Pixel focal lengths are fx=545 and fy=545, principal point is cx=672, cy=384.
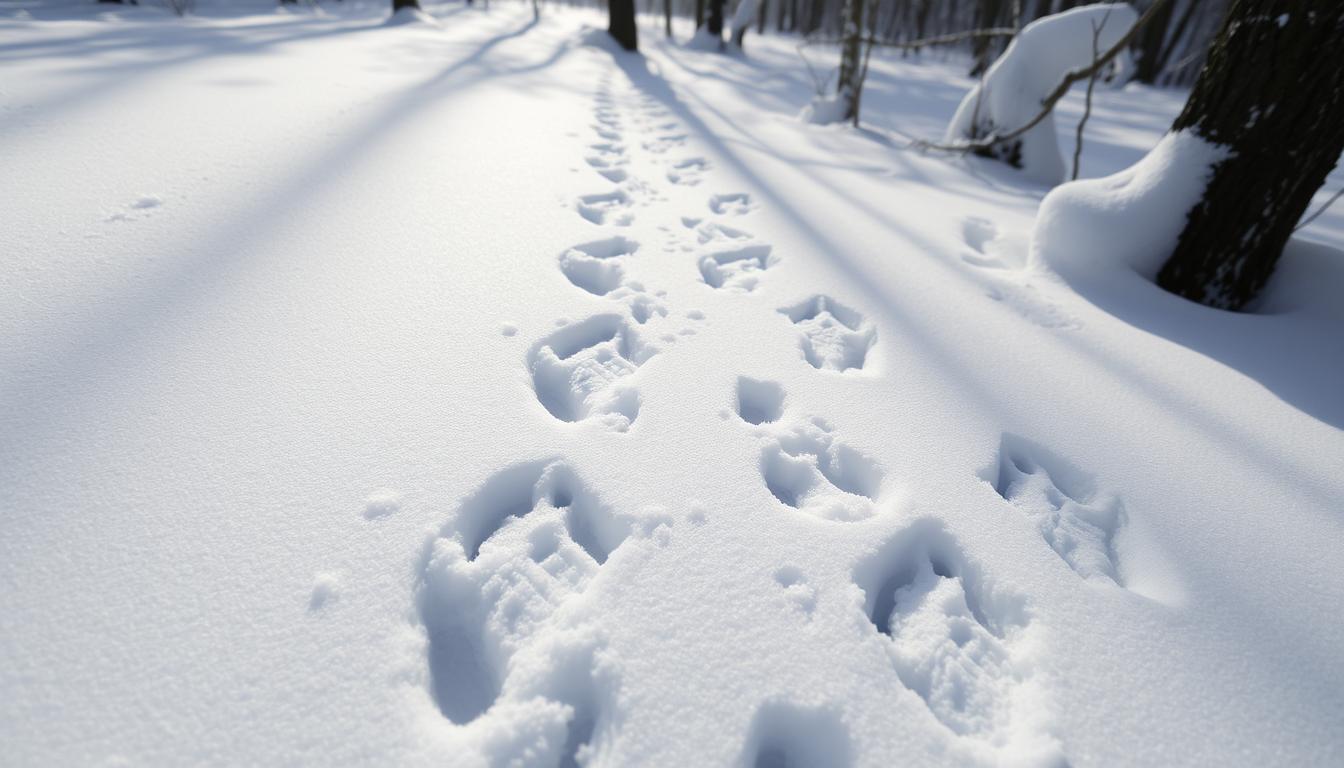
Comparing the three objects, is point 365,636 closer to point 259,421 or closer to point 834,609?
point 259,421

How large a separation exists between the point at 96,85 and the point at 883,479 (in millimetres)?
3409

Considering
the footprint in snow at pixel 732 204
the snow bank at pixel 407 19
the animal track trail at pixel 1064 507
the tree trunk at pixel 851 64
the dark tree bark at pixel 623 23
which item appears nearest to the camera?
the animal track trail at pixel 1064 507

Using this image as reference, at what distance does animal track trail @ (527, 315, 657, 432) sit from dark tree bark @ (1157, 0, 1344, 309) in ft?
5.94

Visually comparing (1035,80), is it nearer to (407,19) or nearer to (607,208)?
(607,208)

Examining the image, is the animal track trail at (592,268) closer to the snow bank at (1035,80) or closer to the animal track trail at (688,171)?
the animal track trail at (688,171)

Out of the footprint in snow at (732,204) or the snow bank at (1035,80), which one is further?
the snow bank at (1035,80)

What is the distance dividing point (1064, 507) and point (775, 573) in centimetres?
64

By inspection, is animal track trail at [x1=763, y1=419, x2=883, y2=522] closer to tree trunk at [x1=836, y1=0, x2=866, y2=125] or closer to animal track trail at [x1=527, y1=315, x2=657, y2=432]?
animal track trail at [x1=527, y1=315, x2=657, y2=432]

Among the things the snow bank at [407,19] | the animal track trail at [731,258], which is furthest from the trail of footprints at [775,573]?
the snow bank at [407,19]

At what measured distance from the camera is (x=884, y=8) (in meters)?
31.1

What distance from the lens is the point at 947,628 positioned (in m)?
0.85

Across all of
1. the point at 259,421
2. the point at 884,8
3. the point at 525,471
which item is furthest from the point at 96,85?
the point at 884,8

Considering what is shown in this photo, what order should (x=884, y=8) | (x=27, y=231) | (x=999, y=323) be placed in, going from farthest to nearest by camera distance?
(x=884, y=8) → (x=999, y=323) → (x=27, y=231)

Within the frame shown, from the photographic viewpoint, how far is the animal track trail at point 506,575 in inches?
29.1
